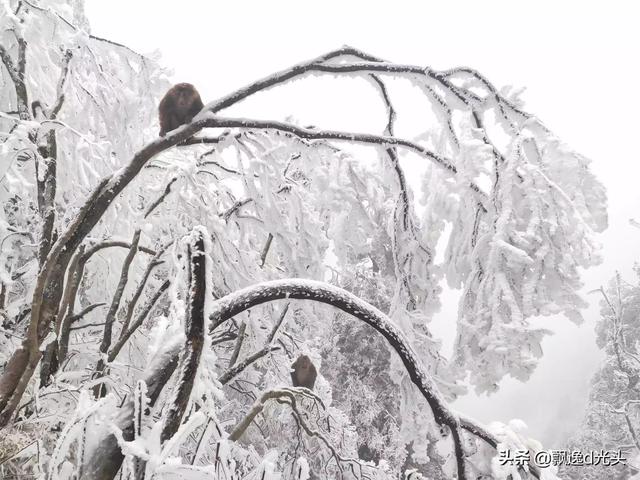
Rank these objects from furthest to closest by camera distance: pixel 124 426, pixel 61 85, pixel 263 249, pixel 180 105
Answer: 1. pixel 263 249
2. pixel 61 85
3. pixel 180 105
4. pixel 124 426

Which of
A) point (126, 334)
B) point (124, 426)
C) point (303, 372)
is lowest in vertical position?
point (124, 426)

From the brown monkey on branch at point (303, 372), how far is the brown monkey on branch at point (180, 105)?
2.42 metres

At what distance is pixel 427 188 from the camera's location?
1.85 m

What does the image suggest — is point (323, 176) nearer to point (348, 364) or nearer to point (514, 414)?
point (348, 364)

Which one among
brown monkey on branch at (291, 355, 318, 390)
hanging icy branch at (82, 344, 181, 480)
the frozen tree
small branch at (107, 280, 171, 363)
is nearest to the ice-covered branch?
hanging icy branch at (82, 344, 181, 480)

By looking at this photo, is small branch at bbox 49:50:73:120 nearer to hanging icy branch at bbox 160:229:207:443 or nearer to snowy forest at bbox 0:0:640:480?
snowy forest at bbox 0:0:640:480

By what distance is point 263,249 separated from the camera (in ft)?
13.2

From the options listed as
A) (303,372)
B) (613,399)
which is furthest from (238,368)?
(613,399)

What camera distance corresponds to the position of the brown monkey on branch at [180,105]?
6.24 ft

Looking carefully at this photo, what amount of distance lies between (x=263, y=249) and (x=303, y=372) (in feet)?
3.71

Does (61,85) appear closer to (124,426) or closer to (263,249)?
(263,249)

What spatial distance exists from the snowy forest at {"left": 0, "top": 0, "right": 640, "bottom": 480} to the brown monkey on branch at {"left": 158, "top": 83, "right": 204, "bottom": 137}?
59mm

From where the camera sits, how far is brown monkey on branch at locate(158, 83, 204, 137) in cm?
190

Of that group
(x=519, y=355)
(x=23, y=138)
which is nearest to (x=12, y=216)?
(x=23, y=138)
